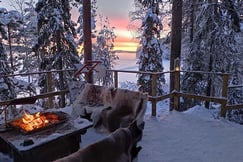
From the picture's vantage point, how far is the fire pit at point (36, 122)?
10.2ft

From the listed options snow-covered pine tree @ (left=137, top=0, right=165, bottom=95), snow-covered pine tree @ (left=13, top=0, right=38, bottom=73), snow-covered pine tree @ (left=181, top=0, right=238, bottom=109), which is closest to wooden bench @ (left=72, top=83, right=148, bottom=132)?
snow-covered pine tree @ (left=181, top=0, right=238, bottom=109)

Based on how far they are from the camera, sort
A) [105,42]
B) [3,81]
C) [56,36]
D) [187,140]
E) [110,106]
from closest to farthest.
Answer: [187,140]
[110,106]
[3,81]
[56,36]
[105,42]

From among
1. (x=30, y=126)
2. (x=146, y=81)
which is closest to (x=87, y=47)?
(x=30, y=126)

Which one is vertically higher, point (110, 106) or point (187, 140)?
point (110, 106)

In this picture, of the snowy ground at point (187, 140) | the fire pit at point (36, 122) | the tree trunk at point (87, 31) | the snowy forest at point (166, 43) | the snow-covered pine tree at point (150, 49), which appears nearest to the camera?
the fire pit at point (36, 122)

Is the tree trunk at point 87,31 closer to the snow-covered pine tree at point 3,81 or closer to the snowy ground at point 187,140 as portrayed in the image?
the snowy ground at point 187,140

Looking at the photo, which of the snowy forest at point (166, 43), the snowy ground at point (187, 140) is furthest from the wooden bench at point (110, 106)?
the snowy forest at point (166, 43)

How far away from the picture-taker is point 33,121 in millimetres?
3289

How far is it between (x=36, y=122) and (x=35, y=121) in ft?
0.09

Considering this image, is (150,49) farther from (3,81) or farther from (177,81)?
(3,81)

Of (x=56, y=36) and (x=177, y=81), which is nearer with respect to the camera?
(x=177, y=81)

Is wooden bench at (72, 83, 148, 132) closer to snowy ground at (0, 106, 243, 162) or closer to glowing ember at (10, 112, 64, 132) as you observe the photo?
snowy ground at (0, 106, 243, 162)

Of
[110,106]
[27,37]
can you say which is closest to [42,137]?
[110,106]

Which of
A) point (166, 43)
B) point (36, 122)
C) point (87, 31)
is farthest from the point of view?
point (166, 43)
